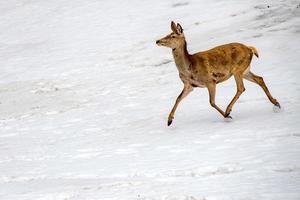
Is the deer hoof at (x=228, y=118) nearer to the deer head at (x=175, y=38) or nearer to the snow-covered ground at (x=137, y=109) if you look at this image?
the snow-covered ground at (x=137, y=109)

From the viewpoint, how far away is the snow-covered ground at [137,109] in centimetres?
827

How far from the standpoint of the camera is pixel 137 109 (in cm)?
1513

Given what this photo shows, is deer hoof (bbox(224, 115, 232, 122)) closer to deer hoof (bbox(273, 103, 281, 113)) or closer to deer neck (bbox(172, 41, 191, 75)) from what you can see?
deer hoof (bbox(273, 103, 281, 113))

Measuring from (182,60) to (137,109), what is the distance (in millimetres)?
3425

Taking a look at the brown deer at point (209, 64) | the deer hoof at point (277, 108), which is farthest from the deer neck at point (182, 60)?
the deer hoof at point (277, 108)

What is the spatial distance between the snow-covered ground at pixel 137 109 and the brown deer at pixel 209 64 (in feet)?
2.46

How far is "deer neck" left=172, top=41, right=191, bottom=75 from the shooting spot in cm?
1202

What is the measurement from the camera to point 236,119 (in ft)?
38.8

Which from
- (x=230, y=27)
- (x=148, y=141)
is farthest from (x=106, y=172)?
(x=230, y=27)

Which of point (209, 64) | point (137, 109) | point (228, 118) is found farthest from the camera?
point (137, 109)

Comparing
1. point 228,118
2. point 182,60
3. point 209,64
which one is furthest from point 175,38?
point 228,118

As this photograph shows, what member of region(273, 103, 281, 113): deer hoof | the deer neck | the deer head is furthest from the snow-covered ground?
the deer head

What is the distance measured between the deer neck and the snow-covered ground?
3.94ft

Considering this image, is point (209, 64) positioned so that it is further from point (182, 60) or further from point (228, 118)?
point (228, 118)
